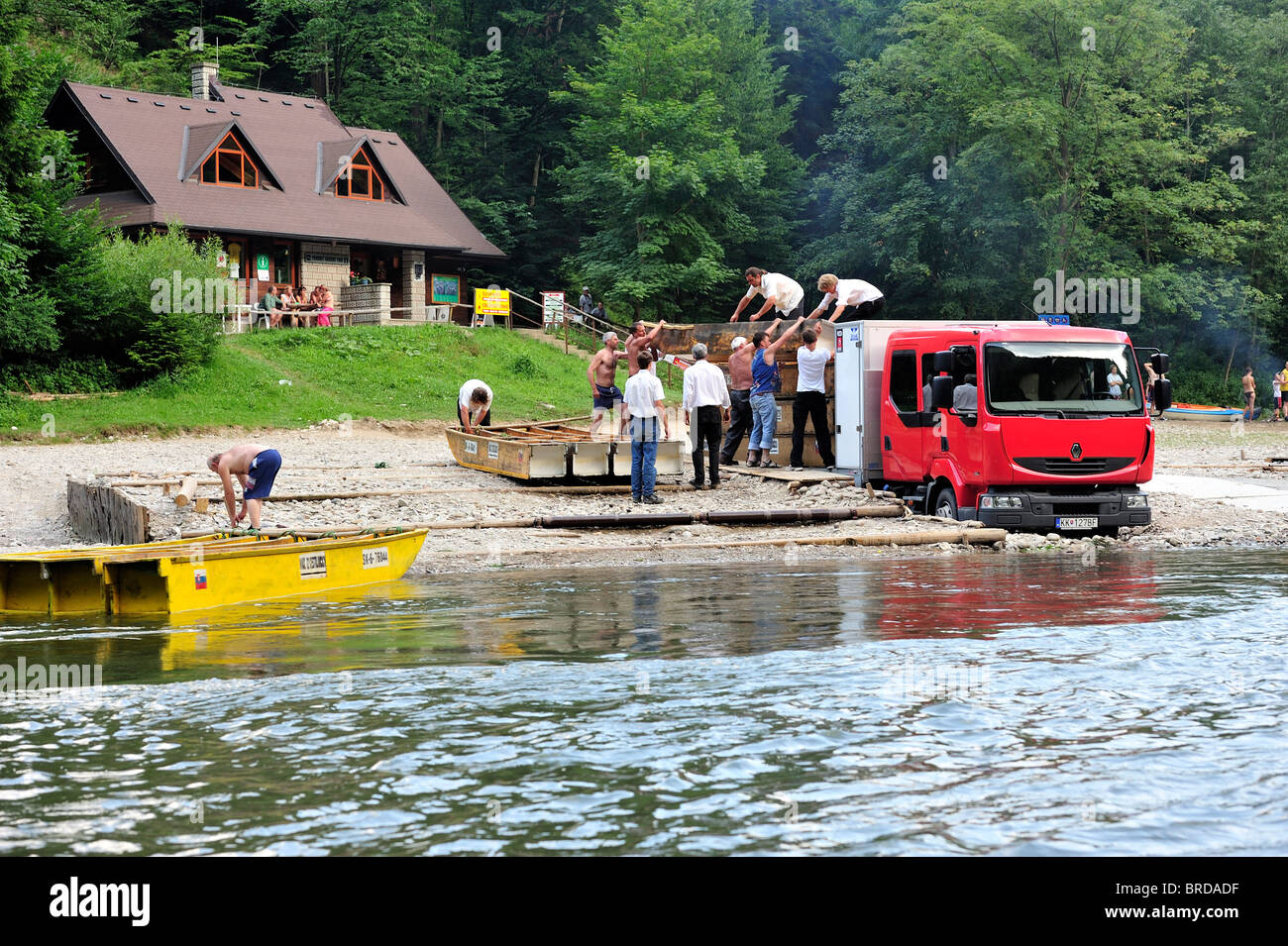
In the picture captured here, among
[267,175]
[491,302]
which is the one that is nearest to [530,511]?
[491,302]

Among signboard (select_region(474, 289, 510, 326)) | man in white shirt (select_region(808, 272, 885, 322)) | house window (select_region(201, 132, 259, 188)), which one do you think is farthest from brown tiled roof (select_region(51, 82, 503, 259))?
man in white shirt (select_region(808, 272, 885, 322))

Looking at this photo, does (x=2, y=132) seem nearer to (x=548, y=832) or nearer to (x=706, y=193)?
(x=706, y=193)

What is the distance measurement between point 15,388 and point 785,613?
25673 millimetres

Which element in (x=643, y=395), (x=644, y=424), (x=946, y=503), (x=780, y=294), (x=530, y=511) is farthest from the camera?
(x=780, y=294)

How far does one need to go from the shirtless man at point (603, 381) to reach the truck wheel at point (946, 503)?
6.02m

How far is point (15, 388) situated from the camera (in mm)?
31266

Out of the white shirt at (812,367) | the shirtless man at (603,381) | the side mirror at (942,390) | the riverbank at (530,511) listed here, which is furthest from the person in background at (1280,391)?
the side mirror at (942,390)

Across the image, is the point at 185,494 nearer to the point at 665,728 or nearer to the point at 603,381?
the point at 603,381

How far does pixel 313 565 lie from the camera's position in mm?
12375

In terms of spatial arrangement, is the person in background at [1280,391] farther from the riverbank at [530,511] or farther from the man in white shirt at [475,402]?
the man in white shirt at [475,402]

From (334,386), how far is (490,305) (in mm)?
11901

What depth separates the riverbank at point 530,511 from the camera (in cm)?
1544

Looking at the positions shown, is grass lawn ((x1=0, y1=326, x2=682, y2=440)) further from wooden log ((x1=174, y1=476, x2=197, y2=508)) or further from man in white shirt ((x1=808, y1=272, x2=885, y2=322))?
man in white shirt ((x1=808, y1=272, x2=885, y2=322))
